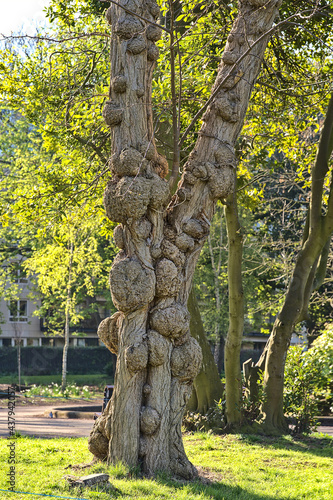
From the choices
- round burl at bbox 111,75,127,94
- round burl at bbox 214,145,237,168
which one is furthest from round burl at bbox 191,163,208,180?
round burl at bbox 111,75,127,94

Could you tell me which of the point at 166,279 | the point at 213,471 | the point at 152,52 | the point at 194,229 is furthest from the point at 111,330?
the point at 152,52

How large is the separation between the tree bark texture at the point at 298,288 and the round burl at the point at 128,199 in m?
5.39

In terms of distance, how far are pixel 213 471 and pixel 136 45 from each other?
16.2 ft

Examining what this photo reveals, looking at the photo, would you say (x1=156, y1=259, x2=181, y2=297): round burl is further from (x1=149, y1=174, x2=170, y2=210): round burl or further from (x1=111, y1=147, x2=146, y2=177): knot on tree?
(x1=111, y1=147, x2=146, y2=177): knot on tree

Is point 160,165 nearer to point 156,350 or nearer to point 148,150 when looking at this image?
point 148,150

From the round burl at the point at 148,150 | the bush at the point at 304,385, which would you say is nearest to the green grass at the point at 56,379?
the bush at the point at 304,385

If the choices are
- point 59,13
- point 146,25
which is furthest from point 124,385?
point 59,13

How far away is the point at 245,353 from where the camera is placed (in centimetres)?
3634

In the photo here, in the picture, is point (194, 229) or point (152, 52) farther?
point (152, 52)

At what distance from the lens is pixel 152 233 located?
6082 millimetres

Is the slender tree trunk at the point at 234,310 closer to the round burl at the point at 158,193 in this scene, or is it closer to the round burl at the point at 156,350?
the round burl at the point at 158,193

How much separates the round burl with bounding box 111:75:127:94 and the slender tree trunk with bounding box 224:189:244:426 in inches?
172

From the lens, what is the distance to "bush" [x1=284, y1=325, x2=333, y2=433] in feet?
35.0

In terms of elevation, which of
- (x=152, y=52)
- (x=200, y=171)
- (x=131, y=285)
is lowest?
(x=131, y=285)
